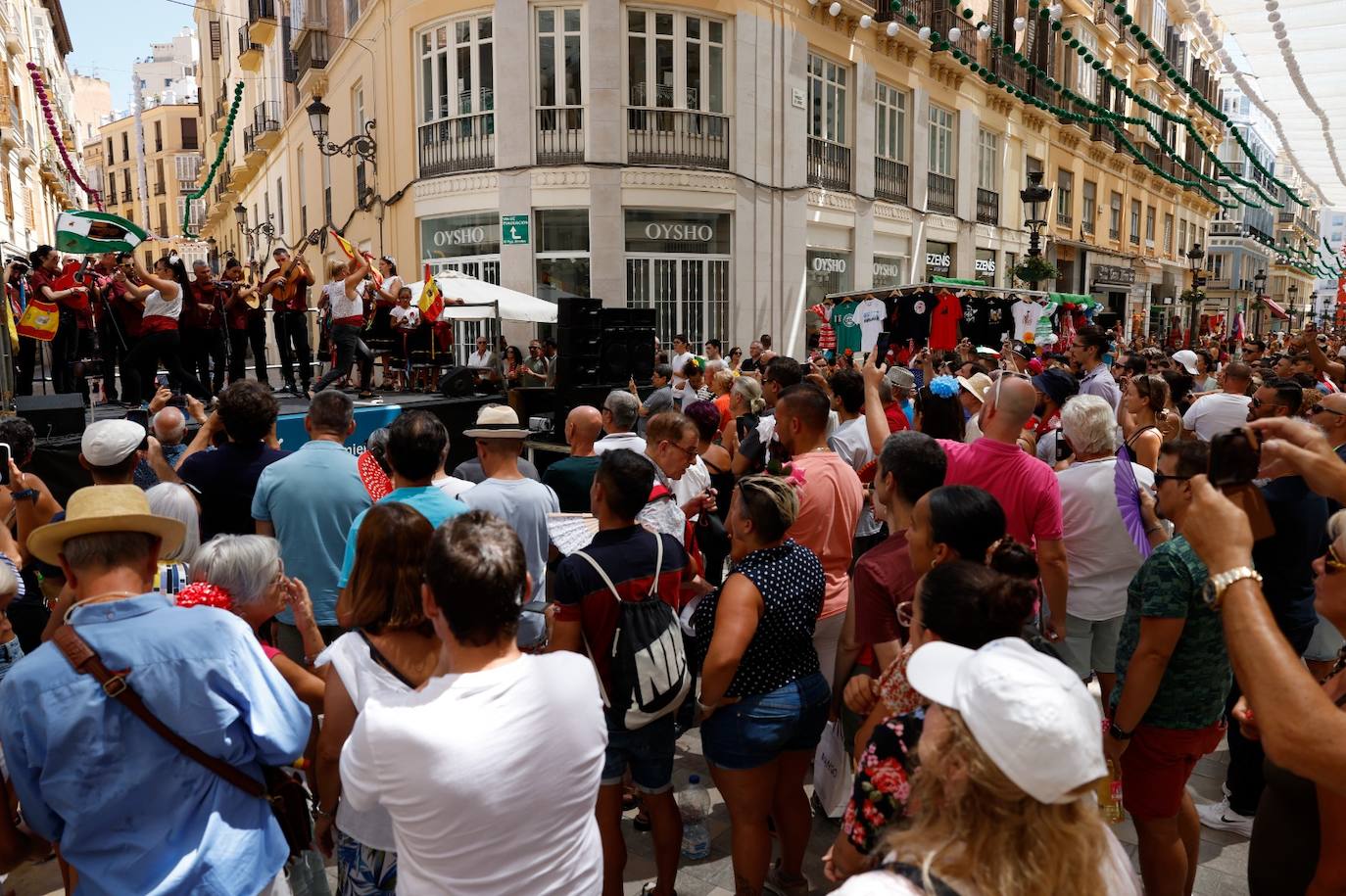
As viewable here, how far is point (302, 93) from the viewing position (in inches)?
949

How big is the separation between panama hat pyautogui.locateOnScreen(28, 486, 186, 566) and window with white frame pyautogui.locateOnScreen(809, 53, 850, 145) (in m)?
18.1

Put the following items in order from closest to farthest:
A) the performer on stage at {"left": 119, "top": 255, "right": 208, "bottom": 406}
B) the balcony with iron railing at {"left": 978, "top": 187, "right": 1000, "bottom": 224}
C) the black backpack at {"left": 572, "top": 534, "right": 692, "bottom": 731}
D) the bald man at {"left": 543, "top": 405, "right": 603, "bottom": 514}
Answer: the black backpack at {"left": 572, "top": 534, "right": 692, "bottom": 731} → the bald man at {"left": 543, "top": 405, "right": 603, "bottom": 514} → the performer on stage at {"left": 119, "top": 255, "right": 208, "bottom": 406} → the balcony with iron railing at {"left": 978, "top": 187, "right": 1000, "bottom": 224}

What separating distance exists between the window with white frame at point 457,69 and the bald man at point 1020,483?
1456 cm

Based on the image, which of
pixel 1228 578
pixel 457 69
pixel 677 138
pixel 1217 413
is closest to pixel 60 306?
pixel 457 69

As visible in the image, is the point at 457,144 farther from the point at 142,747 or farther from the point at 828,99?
the point at 142,747

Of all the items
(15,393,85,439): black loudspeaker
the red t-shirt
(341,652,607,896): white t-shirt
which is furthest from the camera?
the red t-shirt

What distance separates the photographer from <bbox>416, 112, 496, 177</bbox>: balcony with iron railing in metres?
16.5

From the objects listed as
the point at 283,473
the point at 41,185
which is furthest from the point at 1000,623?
the point at 41,185

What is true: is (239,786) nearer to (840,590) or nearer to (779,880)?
(779,880)

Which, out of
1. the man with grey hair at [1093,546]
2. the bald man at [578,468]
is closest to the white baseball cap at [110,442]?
the bald man at [578,468]

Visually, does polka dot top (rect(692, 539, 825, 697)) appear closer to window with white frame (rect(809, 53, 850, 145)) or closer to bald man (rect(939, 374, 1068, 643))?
bald man (rect(939, 374, 1068, 643))

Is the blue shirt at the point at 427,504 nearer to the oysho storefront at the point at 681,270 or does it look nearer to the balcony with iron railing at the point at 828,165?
the oysho storefront at the point at 681,270

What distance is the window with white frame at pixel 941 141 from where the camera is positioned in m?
22.8

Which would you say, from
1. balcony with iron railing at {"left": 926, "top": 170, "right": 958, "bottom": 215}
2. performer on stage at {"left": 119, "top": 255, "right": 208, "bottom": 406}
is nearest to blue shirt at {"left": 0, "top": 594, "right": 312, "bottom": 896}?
performer on stage at {"left": 119, "top": 255, "right": 208, "bottom": 406}
